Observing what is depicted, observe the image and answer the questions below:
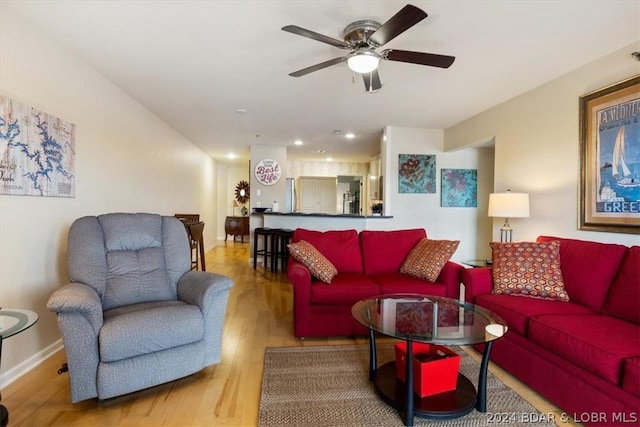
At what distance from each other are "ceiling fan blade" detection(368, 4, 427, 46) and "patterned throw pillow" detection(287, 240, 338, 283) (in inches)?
67.6

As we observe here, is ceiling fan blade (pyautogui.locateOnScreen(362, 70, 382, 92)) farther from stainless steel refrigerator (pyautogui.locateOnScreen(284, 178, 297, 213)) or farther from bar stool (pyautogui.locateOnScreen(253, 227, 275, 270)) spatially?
stainless steel refrigerator (pyautogui.locateOnScreen(284, 178, 297, 213))

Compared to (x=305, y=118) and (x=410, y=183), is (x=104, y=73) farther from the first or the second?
(x=410, y=183)

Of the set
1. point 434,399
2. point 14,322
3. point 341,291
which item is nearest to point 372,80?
point 341,291

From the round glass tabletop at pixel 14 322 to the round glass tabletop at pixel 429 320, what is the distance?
5.16 feet

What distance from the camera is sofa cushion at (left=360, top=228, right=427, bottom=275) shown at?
10.6 ft

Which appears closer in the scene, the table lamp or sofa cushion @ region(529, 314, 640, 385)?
sofa cushion @ region(529, 314, 640, 385)

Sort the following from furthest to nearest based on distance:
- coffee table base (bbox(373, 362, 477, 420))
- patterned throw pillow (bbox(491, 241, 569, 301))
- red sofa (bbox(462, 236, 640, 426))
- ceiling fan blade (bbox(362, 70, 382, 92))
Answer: ceiling fan blade (bbox(362, 70, 382, 92))
patterned throw pillow (bbox(491, 241, 569, 301))
coffee table base (bbox(373, 362, 477, 420))
red sofa (bbox(462, 236, 640, 426))

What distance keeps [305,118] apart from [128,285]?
3.21m

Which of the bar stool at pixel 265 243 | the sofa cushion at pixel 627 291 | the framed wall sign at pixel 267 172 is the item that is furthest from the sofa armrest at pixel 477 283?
the framed wall sign at pixel 267 172

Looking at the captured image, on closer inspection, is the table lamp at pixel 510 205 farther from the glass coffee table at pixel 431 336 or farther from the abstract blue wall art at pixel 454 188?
the abstract blue wall art at pixel 454 188

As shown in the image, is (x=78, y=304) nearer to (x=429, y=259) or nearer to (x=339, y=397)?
(x=339, y=397)

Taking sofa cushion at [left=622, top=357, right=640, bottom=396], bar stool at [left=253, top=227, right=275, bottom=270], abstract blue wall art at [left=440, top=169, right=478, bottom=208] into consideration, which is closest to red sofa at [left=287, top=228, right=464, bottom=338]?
sofa cushion at [left=622, top=357, right=640, bottom=396]

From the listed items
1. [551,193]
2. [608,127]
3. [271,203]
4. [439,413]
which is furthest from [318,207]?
[439,413]

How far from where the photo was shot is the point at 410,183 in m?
5.05
